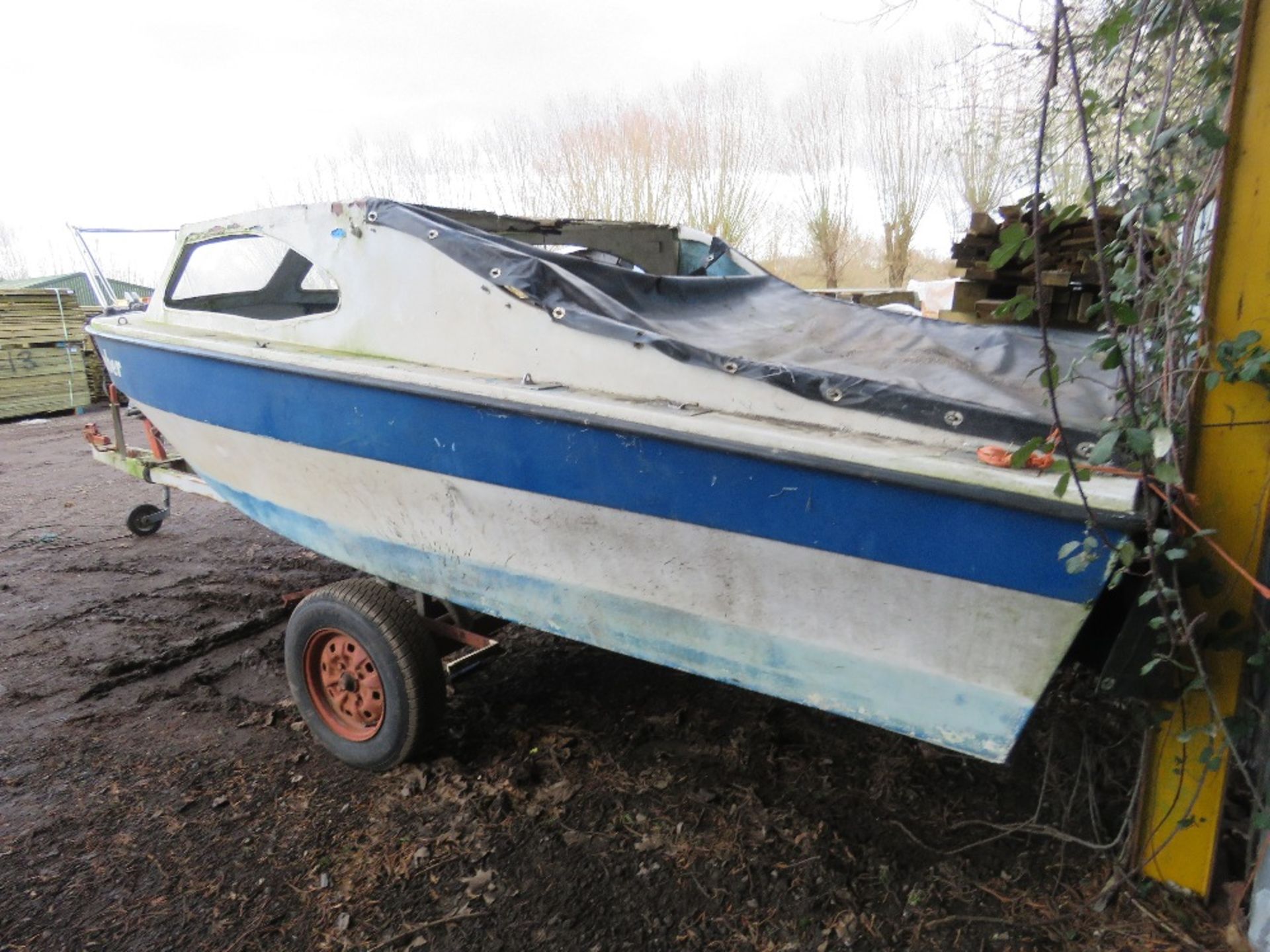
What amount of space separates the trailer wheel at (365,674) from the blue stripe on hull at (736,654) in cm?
14

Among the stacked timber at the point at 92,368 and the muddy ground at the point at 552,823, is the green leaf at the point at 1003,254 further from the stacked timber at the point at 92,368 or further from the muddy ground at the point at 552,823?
the stacked timber at the point at 92,368

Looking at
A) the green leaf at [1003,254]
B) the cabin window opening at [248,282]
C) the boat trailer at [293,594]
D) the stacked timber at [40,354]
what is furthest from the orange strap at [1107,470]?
the stacked timber at [40,354]

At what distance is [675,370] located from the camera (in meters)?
2.16

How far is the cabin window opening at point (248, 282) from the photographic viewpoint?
3713 millimetres

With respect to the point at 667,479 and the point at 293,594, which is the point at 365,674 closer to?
the point at 293,594

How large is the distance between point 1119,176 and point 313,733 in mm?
3091

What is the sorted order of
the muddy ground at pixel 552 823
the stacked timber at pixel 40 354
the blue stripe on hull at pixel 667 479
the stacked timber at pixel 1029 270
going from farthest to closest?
the stacked timber at pixel 40 354, the stacked timber at pixel 1029 270, the muddy ground at pixel 552 823, the blue stripe on hull at pixel 667 479

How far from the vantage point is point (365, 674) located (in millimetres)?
3010

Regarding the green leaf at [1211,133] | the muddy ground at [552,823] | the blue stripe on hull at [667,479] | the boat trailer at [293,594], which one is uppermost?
the green leaf at [1211,133]

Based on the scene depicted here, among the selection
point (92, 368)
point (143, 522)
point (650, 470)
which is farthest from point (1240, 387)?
point (92, 368)

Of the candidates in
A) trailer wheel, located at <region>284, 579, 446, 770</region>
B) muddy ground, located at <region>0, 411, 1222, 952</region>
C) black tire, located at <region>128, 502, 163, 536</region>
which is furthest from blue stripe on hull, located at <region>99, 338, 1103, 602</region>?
black tire, located at <region>128, 502, 163, 536</region>

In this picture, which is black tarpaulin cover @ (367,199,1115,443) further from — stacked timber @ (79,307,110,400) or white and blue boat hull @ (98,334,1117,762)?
stacked timber @ (79,307,110,400)

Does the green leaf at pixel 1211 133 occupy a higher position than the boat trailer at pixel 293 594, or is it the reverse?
the green leaf at pixel 1211 133

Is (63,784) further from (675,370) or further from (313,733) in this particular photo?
(675,370)
